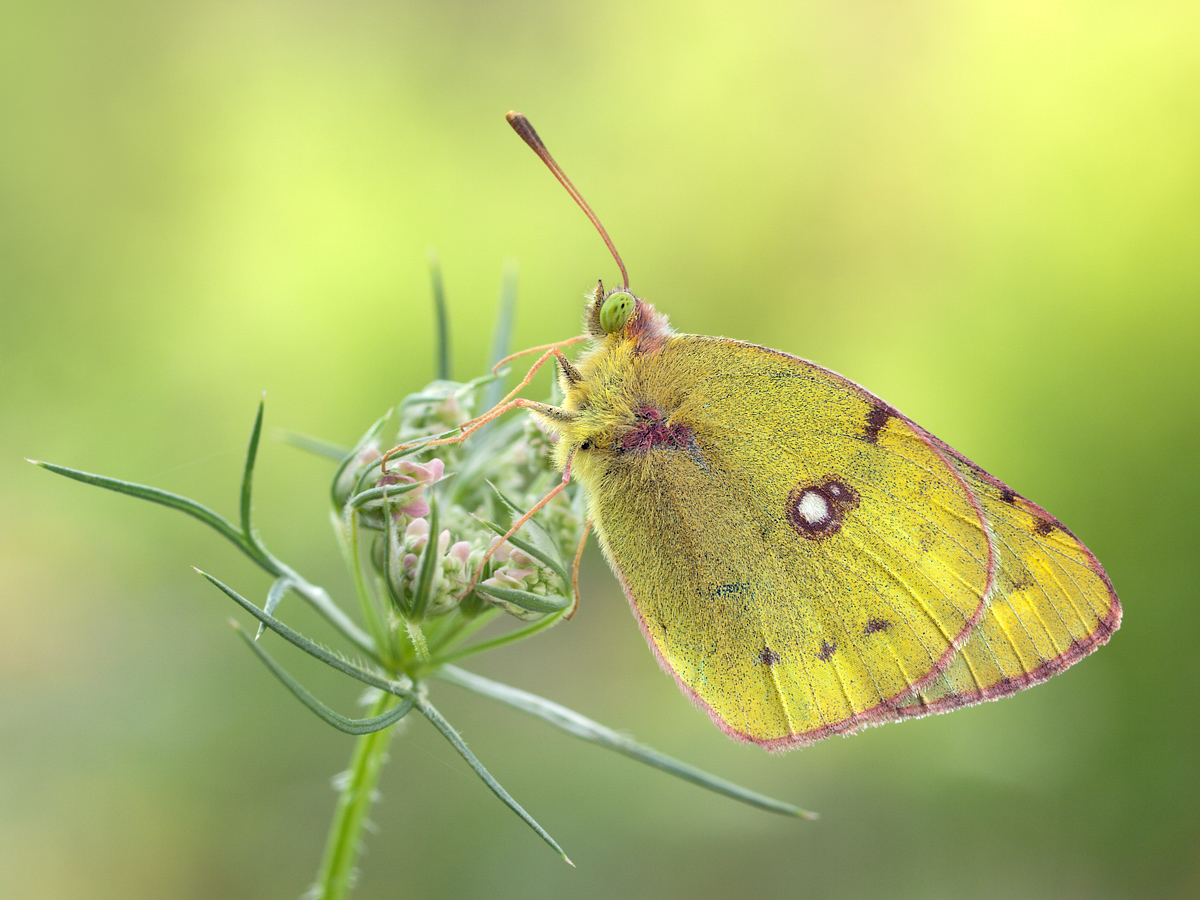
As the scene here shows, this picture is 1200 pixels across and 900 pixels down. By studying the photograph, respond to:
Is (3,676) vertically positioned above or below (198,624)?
below

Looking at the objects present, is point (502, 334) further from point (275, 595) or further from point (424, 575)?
point (275, 595)

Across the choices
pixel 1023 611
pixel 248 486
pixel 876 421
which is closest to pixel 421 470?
pixel 248 486

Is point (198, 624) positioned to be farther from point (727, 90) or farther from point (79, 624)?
point (727, 90)

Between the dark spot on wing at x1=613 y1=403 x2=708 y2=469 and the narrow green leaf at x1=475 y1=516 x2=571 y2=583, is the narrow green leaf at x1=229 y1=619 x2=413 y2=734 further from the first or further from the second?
the dark spot on wing at x1=613 y1=403 x2=708 y2=469

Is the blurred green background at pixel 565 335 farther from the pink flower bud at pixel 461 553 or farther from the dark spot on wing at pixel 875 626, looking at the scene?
the pink flower bud at pixel 461 553

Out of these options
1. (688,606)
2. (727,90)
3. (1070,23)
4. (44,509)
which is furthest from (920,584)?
(1070,23)

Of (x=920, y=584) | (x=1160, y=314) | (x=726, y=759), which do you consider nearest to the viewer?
(x=920, y=584)

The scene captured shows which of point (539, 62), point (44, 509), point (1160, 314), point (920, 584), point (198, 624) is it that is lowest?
point (198, 624)
